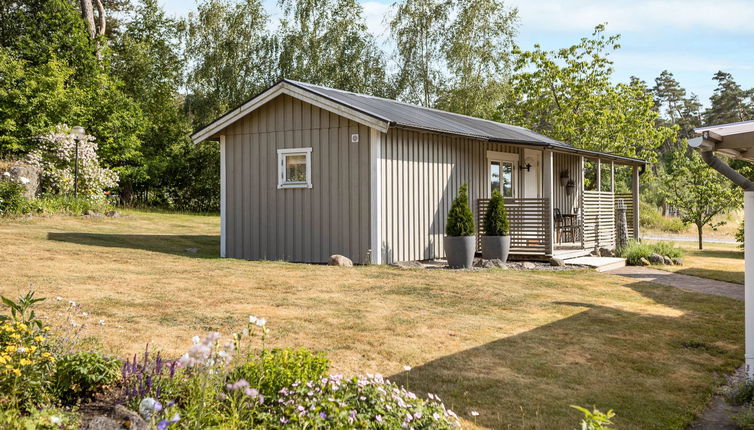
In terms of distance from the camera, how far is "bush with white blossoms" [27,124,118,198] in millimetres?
18953

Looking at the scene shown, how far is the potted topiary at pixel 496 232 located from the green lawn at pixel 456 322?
3.85ft

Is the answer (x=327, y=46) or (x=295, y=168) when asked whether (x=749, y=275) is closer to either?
(x=295, y=168)

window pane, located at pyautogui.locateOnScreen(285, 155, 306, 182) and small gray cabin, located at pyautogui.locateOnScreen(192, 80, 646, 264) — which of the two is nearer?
small gray cabin, located at pyautogui.locateOnScreen(192, 80, 646, 264)

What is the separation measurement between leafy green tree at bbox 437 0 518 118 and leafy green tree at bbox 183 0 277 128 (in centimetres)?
838

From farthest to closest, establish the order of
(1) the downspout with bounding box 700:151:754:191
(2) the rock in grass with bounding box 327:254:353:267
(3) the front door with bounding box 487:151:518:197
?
(3) the front door with bounding box 487:151:518:197 → (2) the rock in grass with bounding box 327:254:353:267 → (1) the downspout with bounding box 700:151:754:191

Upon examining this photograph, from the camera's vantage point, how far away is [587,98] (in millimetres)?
24516

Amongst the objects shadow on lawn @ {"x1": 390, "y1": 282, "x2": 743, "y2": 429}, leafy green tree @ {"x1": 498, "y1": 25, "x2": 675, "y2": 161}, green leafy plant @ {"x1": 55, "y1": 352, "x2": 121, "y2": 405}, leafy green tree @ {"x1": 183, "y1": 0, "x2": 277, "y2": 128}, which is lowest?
shadow on lawn @ {"x1": 390, "y1": 282, "x2": 743, "y2": 429}

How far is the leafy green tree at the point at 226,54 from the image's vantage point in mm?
28203

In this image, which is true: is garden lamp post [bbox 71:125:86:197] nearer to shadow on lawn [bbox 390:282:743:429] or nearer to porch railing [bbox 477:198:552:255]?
porch railing [bbox 477:198:552:255]

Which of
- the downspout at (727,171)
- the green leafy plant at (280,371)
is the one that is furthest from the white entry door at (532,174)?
the green leafy plant at (280,371)

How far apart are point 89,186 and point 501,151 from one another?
12813 mm

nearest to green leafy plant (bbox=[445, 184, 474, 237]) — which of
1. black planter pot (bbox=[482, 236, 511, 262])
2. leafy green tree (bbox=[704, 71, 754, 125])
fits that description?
black planter pot (bbox=[482, 236, 511, 262])

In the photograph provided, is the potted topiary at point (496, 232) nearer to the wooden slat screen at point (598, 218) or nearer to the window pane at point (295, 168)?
the wooden slat screen at point (598, 218)

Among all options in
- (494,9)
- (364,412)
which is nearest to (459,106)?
(494,9)
